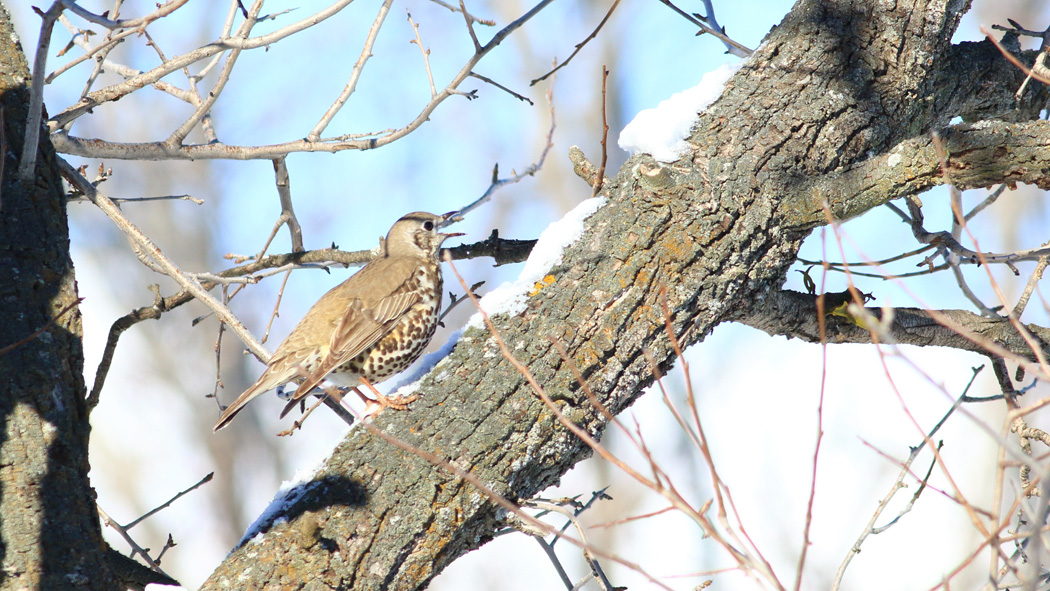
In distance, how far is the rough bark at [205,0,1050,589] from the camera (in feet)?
7.80

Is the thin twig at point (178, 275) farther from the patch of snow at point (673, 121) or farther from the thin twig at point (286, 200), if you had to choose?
the patch of snow at point (673, 121)

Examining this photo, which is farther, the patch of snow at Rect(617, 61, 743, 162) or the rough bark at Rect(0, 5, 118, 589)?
the patch of snow at Rect(617, 61, 743, 162)

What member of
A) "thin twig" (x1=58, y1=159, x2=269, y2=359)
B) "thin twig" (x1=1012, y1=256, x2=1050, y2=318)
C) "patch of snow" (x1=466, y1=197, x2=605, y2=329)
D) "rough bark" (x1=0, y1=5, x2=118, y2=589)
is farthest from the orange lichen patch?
"thin twig" (x1=1012, y1=256, x2=1050, y2=318)

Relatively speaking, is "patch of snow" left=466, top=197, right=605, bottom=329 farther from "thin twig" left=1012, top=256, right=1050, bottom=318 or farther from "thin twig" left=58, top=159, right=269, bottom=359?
"thin twig" left=1012, top=256, right=1050, bottom=318

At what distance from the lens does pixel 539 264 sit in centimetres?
268

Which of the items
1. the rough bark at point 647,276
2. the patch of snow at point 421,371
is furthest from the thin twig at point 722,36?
the patch of snow at point 421,371

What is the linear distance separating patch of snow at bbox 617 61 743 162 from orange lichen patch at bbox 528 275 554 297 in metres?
0.55

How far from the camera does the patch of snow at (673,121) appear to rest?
2.72 meters

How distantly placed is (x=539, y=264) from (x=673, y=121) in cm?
68

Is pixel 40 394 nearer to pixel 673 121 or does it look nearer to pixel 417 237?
pixel 673 121

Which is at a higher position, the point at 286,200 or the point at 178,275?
the point at 286,200

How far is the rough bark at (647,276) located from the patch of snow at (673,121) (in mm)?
44

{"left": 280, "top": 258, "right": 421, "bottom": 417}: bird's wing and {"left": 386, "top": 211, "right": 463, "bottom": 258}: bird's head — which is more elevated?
{"left": 386, "top": 211, "right": 463, "bottom": 258}: bird's head

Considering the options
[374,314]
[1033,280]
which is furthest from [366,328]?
[1033,280]
